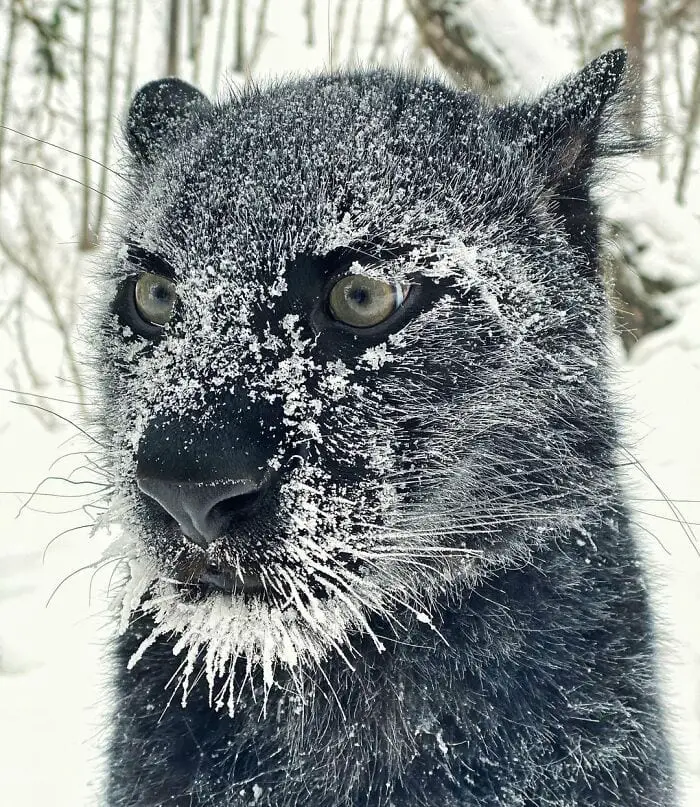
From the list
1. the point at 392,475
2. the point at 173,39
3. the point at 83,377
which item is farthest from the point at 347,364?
the point at 173,39

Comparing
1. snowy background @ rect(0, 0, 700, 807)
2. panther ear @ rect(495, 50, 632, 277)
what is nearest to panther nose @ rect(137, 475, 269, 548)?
snowy background @ rect(0, 0, 700, 807)

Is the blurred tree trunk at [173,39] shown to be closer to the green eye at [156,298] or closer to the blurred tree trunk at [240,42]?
the green eye at [156,298]

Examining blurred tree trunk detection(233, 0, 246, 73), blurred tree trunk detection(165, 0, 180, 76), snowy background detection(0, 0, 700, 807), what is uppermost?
blurred tree trunk detection(233, 0, 246, 73)

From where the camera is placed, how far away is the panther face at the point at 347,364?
5.31ft

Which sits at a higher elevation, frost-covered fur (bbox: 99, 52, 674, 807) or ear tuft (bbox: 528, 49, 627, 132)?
ear tuft (bbox: 528, 49, 627, 132)

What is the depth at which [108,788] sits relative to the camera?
2217 mm

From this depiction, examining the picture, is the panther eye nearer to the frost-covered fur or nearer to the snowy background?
the frost-covered fur

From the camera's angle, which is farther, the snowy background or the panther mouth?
the snowy background

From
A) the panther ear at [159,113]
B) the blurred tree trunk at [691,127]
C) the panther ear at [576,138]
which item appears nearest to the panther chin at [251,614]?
the panther ear at [576,138]

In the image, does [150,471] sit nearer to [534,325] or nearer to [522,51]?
[534,325]

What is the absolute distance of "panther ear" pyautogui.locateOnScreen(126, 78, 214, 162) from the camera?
2.53 metres

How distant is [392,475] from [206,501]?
435 millimetres

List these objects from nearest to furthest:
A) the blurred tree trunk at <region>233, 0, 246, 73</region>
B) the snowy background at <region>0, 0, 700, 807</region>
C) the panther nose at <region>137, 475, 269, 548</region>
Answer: the panther nose at <region>137, 475, 269, 548</region> < the snowy background at <region>0, 0, 700, 807</region> < the blurred tree trunk at <region>233, 0, 246, 73</region>

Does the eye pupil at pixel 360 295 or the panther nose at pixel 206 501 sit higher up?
the eye pupil at pixel 360 295
